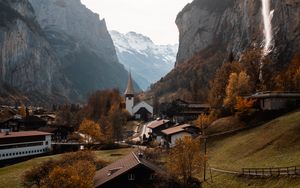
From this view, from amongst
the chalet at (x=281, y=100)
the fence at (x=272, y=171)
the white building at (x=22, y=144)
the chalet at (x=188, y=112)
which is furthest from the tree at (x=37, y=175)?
the chalet at (x=188, y=112)

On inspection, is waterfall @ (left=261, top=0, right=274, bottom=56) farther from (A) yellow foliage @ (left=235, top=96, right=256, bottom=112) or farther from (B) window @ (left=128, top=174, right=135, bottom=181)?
(B) window @ (left=128, top=174, right=135, bottom=181)

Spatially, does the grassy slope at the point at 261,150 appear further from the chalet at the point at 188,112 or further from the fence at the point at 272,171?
the chalet at the point at 188,112

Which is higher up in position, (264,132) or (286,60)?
(286,60)

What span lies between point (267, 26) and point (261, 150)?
341 ft

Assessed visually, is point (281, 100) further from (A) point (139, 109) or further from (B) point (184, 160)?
(A) point (139, 109)

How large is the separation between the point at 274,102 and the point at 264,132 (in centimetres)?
1382

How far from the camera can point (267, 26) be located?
15438 cm

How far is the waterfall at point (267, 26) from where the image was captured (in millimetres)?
141538

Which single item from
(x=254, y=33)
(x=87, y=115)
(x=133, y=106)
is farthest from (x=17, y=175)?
(x=254, y=33)

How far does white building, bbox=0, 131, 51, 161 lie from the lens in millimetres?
99875

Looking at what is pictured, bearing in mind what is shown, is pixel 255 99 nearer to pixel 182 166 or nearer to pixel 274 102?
pixel 274 102

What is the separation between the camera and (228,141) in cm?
7388

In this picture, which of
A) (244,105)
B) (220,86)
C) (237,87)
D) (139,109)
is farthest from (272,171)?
(139,109)

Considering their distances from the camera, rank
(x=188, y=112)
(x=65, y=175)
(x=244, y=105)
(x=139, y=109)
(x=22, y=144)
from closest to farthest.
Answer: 1. (x=65, y=175)
2. (x=244, y=105)
3. (x=22, y=144)
4. (x=188, y=112)
5. (x=139, y=109)
